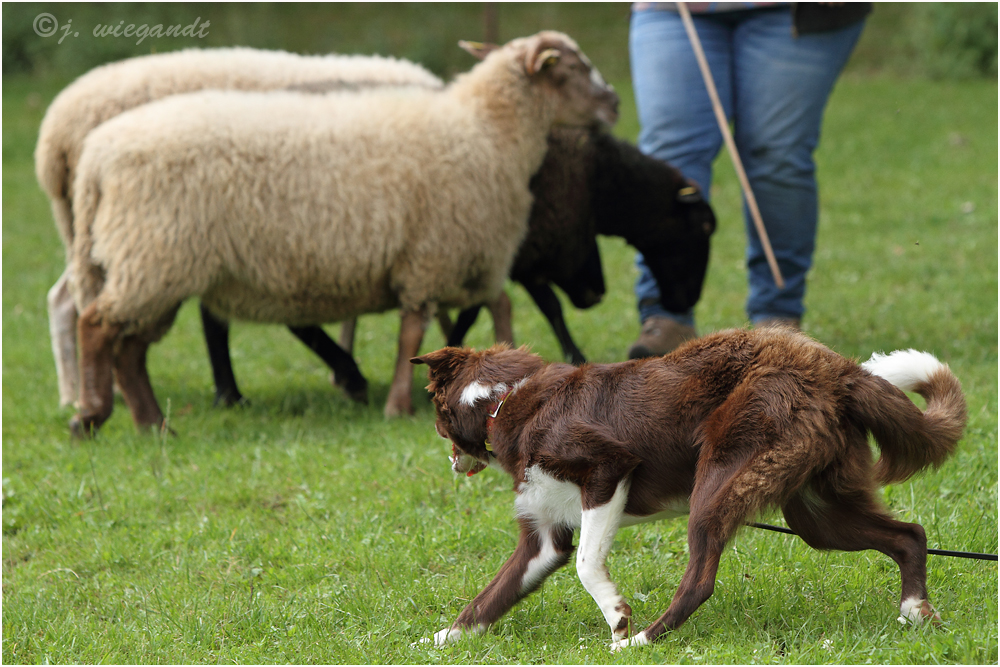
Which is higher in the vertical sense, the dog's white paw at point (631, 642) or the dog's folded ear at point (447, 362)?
the dog's folded ear at point (447, 362)

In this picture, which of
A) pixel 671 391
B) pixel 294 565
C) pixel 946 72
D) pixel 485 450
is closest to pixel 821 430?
pixel 671 391

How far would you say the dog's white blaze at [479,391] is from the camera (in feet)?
8.82

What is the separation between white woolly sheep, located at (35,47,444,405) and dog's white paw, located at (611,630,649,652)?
4.00 meters

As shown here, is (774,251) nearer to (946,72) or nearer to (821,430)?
(821,430)

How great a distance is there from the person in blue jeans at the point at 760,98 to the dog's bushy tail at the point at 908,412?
9.17 feet

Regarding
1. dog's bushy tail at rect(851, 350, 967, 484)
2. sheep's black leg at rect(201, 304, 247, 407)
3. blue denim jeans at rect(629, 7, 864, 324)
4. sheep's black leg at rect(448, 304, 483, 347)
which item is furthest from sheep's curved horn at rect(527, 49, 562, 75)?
dog's bushy tail at rect(851, 350, 967, 484)

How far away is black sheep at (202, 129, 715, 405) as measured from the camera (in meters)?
5.72

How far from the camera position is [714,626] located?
2623mm

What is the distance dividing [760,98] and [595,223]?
4.14 ft

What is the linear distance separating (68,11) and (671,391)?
1915 centimetres

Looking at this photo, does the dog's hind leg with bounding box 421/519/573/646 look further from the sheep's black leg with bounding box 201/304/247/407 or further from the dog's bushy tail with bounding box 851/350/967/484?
the sheep's black leg with bounding box 201/304/247/407

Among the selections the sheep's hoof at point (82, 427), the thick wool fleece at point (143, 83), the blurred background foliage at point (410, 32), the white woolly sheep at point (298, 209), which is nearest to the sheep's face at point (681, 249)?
the white woolly sheep at point (298, 209)

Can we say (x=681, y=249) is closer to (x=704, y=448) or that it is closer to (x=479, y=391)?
(x=479, y=391)

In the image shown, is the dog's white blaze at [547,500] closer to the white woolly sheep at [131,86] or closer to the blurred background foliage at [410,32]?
the white woolly sheep at [131,86]
